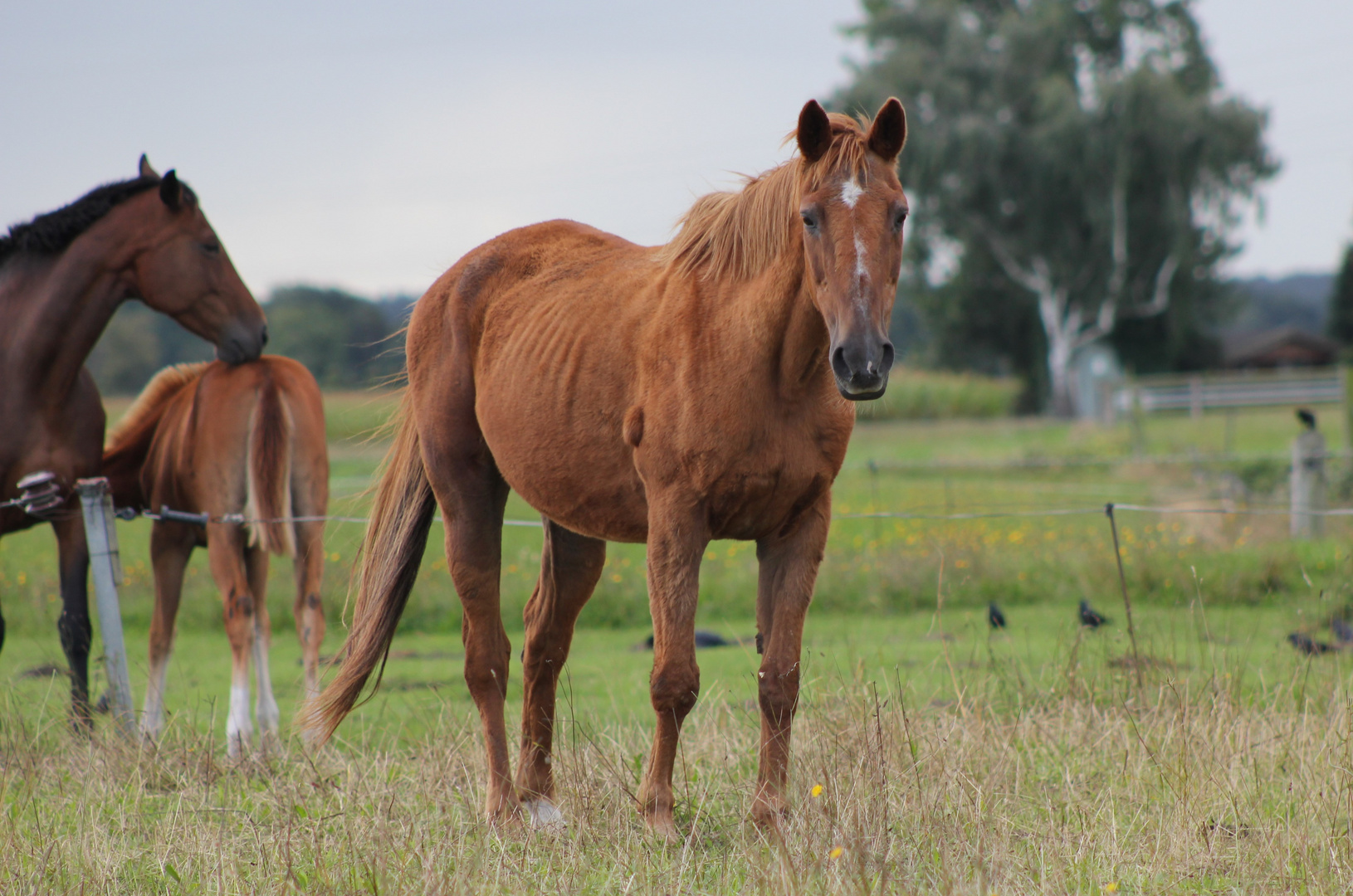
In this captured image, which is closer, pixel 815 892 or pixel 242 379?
pixel 815 892

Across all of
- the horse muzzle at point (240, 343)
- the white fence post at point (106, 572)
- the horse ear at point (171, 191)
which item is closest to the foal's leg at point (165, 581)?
the white fence post at point (106, 572)

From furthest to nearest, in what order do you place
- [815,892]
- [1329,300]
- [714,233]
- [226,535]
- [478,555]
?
[1329,300], [226,535], [478,555], [714,233], [815,892]

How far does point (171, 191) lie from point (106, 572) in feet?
6.44

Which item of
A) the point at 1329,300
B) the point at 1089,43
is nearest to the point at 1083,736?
the point at 1089,43

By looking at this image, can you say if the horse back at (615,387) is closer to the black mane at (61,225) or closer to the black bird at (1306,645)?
the black mane at (61,225)

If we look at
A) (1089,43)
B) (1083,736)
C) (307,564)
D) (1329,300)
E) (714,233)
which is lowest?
(1083,736)

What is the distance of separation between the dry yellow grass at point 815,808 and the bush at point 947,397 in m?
28.0

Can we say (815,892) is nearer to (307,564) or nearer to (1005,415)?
(307,564)

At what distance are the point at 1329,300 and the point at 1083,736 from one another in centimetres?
5245

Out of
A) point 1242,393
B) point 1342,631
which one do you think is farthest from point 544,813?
point 1242,393

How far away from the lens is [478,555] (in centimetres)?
408

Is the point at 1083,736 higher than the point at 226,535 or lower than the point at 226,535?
lower

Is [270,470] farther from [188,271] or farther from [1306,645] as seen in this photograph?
[1306,645]

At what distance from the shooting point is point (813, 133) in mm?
2875
